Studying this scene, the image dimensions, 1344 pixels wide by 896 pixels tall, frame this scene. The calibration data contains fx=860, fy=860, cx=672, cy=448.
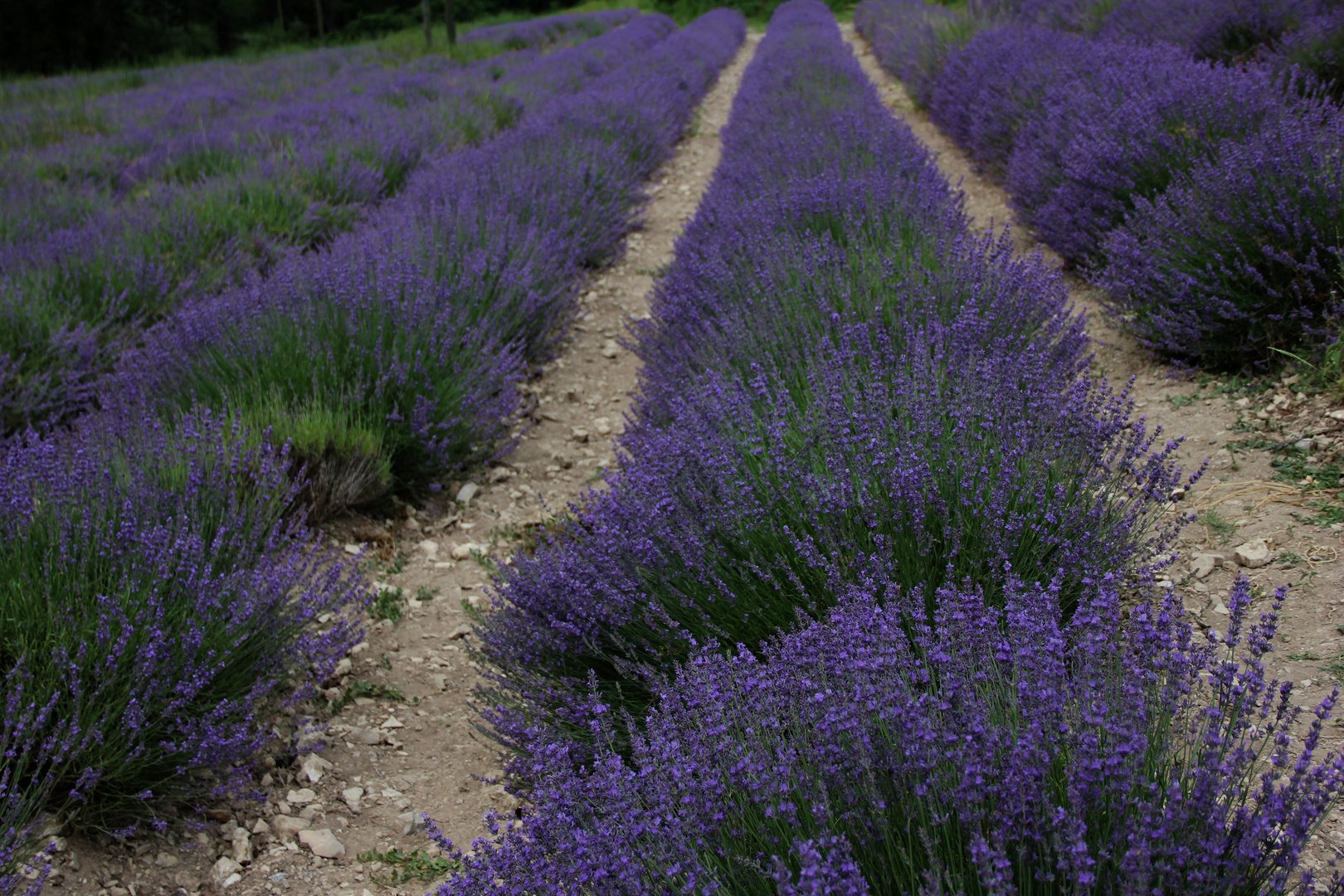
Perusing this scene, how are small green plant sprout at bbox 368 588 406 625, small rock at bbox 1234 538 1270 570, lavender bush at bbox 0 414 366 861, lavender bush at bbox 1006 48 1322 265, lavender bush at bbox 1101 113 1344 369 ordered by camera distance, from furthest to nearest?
lavender bush at bbox 1006 48 1322 265
lavender bush at bbox 1101 113 1344 369
small green plant sprout at bbox 368 588 406 625
small rock at bbox 1234 538 1270 570
lavender bush at bbox 0 414 366 861

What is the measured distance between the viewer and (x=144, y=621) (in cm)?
217

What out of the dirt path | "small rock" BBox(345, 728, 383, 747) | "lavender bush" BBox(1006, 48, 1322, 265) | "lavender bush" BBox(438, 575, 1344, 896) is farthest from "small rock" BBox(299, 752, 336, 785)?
"lavender bush" BBox(1006, 48, 1322, 265)

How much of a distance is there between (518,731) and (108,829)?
0.92 meters

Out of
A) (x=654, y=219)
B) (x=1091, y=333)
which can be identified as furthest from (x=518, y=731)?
(x=654, y=219)

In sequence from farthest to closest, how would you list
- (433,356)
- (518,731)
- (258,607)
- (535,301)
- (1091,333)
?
(535,301) < (1091,333) < (433,356) < (258,607) < (518,731)

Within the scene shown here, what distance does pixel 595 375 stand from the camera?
4.92 meters

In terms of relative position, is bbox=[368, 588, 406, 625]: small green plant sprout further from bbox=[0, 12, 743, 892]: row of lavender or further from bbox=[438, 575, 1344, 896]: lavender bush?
bbox=[438, 575, 1344, 896]: lavender bush

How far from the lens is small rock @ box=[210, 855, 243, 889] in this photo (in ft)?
6.57

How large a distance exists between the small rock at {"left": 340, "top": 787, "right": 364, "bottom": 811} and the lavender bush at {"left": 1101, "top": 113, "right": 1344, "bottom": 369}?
349 centimetres

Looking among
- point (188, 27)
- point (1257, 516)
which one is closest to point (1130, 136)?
point (1257, 516)

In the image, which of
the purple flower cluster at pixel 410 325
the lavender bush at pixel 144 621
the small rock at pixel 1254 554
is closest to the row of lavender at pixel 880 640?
the small rock at pixel 1254 554

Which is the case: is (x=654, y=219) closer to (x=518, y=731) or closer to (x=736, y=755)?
(x=518, y=731)

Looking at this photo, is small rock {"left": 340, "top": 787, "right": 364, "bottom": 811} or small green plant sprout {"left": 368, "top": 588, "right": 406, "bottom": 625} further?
small green plant sprout {"left": 368, "top": 588, "right": 406, "bottom": 625}

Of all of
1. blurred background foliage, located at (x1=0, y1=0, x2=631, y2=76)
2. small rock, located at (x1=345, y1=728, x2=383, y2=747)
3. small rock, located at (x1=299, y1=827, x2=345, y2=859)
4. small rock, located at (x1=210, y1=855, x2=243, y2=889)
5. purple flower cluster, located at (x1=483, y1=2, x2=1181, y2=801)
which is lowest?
small rock, located at (x1=345, y1=728, x2=383, y2=747)
